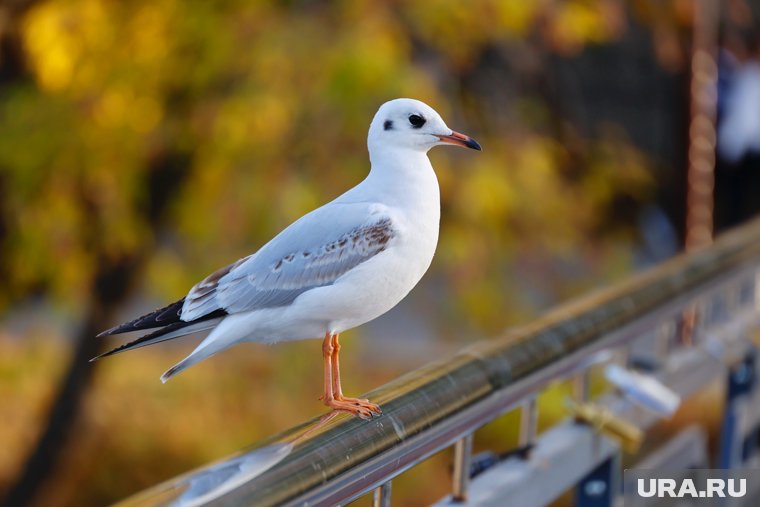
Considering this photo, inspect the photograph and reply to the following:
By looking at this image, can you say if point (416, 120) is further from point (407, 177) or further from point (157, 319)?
point (157, 319)

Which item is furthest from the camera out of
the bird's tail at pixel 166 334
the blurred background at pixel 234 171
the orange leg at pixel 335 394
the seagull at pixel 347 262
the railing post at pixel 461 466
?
the blurred background at pixel 234 171

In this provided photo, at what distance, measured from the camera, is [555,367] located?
6.05ft

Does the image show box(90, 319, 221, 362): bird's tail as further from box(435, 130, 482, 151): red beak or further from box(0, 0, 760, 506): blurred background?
box(0, 0, 760, 506): blurred background

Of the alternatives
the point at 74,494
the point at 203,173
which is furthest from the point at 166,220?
the point at 74,494

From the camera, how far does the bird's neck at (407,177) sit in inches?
51.8

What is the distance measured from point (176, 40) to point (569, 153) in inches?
100

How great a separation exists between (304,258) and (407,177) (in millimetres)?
171

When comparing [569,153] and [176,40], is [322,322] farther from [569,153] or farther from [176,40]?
[569,153]

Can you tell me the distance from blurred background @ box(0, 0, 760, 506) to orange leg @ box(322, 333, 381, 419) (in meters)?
2.43

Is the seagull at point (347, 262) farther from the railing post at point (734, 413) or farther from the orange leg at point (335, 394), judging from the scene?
the railing post at point (734, 413)

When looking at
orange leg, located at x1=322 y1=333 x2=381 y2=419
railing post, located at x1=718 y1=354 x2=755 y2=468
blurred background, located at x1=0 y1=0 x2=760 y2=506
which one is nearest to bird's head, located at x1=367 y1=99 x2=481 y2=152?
orange leg, located at x1=322 y1=333 x2=381 y2=419

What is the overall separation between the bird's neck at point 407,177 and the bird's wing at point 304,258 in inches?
1.3

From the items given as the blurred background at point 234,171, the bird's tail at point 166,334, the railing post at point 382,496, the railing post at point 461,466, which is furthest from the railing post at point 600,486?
the blurred background at point 234,171

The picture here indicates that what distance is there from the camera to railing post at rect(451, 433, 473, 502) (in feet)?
5.37
